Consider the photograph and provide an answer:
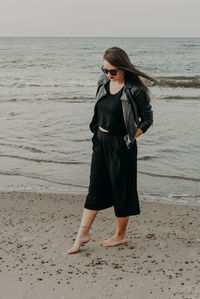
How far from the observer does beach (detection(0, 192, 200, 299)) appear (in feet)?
9.59

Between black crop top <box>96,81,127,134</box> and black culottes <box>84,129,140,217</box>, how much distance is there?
0.07 meters

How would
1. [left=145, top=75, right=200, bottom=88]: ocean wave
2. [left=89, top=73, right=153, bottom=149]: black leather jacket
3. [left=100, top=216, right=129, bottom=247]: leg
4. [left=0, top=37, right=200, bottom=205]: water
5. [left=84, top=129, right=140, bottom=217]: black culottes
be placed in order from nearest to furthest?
1. [left=89, top=73, right=153, bottom=149]: black leather jacket
2. [left=84, top=129, right=140, bottom=217]: black culottes
3. [left=100, top=216, right=129, bottom=247]: leg
4. [left=0, top=37, right=200, bottom=205]: water
5. [left=145, top=75, right=200, bottom=88]: ocean wave

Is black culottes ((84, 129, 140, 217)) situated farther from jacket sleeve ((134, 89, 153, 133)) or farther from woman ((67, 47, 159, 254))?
jacket sleeve ((134, 89, 153, 133))

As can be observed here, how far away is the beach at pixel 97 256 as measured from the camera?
9.59 feet

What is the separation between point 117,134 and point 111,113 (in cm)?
21

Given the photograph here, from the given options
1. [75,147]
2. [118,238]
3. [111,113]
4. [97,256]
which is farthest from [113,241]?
[75,147]

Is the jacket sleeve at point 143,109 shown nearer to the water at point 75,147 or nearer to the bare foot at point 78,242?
the bare foot at point 78,242

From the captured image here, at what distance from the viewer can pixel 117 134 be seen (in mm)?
3373

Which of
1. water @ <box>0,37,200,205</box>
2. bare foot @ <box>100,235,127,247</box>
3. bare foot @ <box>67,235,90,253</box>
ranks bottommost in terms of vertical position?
water @ <box>0,37,200,205</box>

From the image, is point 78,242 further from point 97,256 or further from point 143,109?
point 143,109

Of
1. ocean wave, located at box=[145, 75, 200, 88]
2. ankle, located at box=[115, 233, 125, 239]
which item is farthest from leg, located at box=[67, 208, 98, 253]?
ocean wave, located at box=[145, 75, 200, 88]

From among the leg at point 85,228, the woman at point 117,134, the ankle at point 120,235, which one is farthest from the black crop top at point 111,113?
the ankle at point 120,235

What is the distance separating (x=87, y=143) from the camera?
27.7ft

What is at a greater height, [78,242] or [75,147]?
[78,242]
